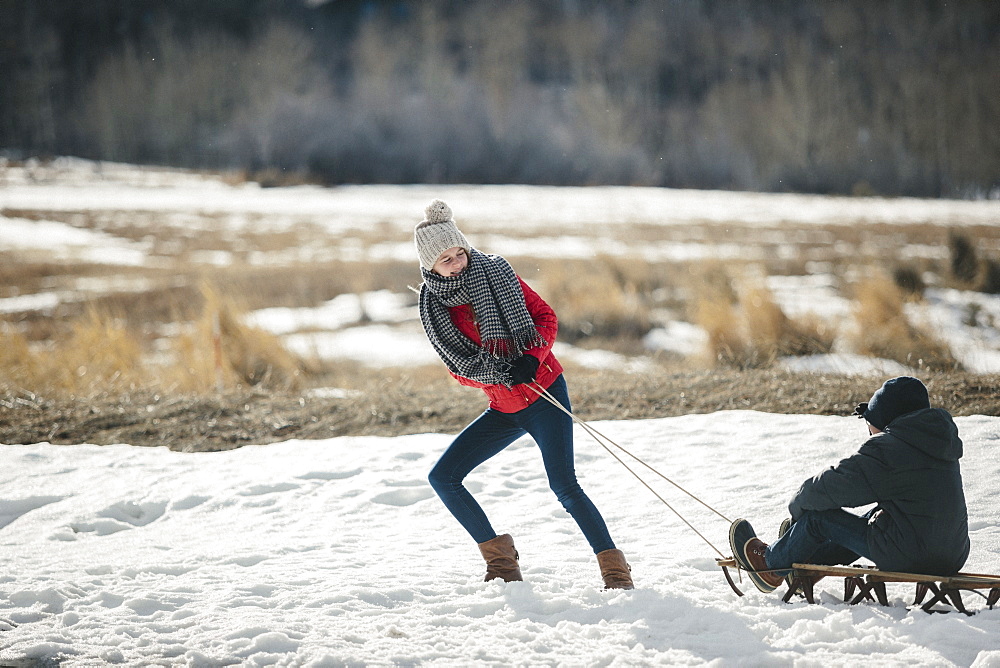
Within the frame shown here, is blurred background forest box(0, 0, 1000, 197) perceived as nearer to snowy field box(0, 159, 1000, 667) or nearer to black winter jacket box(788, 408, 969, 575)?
snowy field box(0, 159, 1000, 667)

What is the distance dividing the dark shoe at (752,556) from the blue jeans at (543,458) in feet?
1.48

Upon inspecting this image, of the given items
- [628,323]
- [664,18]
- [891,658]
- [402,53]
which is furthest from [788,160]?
[891,658]

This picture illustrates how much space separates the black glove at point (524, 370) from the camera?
293 centimetres

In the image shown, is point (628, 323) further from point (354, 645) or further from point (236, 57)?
point (236, 57)

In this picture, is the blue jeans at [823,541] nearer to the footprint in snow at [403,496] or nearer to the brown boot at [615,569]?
the brown boot at [615,569]

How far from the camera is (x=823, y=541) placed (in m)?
2.85

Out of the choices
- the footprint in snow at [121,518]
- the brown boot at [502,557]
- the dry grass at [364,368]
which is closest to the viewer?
the brown boot at [502,557]

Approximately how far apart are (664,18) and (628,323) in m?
44.8

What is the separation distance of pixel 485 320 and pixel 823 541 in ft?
4.60

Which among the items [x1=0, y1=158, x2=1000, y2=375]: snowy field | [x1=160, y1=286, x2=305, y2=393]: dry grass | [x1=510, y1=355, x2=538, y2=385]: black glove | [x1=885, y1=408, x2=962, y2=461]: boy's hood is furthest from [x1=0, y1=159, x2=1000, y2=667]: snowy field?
[x1=160, y1=286, x2=305, y2=393]: dry grass

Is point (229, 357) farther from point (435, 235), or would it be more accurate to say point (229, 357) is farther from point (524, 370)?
point (524, 370)

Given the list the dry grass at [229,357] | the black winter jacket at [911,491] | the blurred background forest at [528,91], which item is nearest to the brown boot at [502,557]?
the black winter jacket at [911,491]

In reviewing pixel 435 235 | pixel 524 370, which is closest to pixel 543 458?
pixel 524 370

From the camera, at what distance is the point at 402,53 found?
5106cm
